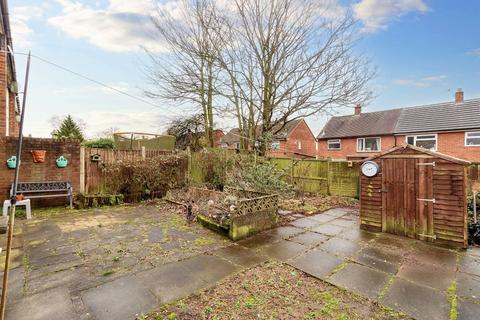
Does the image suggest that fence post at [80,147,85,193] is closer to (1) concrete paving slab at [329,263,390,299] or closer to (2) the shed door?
(1) concrete paving slab at [329,263,390,299]

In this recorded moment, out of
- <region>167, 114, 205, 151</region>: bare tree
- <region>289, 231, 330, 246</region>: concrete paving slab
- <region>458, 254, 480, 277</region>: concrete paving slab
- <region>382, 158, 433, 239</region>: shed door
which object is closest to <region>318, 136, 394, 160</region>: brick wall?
<region>167, 114, 205, 151</region>: bare tree

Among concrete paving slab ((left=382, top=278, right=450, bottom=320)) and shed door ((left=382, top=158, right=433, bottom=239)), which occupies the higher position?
shed door ((left=382, top=158, right=433, bottom=239))

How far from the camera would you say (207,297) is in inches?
113

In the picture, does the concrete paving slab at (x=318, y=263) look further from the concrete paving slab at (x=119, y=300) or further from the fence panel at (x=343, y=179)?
the fence panel at (x=343, y=179)

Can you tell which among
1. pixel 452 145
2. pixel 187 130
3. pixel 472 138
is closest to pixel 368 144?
pixel 452 145

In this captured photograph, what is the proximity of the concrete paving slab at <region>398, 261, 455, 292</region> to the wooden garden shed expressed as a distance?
131 cm

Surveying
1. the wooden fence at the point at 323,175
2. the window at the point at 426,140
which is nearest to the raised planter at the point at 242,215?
the wooden fence at the point at 323,175

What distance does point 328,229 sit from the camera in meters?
5.80

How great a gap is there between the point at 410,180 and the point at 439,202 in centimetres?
61

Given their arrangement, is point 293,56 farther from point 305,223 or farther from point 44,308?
point 44,308

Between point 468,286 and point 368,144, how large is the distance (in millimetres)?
20065

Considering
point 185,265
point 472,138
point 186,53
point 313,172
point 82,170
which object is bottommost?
point 185,265

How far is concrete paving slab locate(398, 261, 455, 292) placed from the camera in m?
3.28

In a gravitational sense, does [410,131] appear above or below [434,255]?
above
